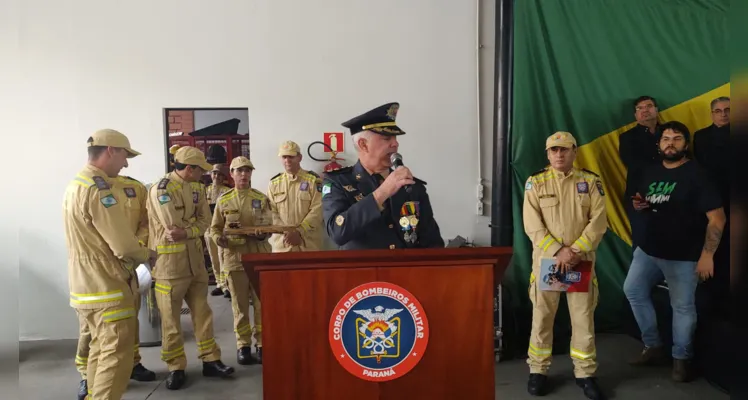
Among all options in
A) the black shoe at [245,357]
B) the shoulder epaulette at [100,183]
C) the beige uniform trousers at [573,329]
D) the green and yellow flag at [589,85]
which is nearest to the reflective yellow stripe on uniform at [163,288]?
the black shoe at [245,357]

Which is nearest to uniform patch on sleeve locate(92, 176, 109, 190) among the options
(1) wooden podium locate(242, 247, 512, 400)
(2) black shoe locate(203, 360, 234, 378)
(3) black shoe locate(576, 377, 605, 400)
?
(2) black shoe locate(203, 360, 234, 378)

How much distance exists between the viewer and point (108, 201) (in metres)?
2.49

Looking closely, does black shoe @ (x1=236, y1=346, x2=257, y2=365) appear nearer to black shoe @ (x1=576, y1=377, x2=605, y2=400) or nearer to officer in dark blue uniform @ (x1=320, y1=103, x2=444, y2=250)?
officer in dark blue uniform @ (x1=320, y1=103, x2=444, y2=250)

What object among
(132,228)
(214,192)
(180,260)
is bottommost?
(180,260)

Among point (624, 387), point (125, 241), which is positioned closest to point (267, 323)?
point (125, 241)

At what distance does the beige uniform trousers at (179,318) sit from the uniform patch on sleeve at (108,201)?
88 centimetres

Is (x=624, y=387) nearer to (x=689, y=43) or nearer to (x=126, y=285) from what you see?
(x=689, y=43)

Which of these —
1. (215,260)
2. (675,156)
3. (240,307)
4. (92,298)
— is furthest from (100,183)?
(675,156)

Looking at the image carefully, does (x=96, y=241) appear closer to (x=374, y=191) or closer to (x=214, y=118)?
(x=374, y=191)

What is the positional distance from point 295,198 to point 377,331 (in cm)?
282

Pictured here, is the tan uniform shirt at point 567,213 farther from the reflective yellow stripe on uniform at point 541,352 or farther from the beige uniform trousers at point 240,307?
the beige uniform trousers at point 240,307

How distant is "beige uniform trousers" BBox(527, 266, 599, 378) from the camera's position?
2967 mm

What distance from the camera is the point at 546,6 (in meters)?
4.05

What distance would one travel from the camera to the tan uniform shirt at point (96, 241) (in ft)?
8.13
